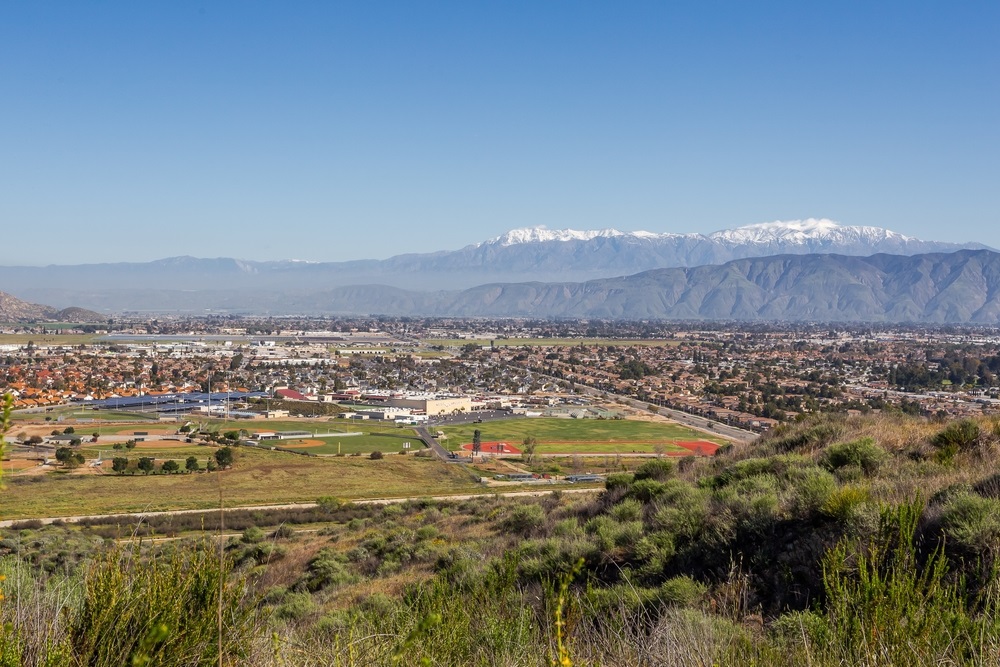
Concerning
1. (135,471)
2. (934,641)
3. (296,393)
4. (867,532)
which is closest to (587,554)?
(867,532)

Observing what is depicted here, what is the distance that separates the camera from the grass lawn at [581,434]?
36.6 meters

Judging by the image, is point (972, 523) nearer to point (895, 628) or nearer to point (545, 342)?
point (895, 628)

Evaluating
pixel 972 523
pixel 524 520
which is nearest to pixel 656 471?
pixel 524 520

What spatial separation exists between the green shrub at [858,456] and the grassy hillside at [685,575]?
19mm

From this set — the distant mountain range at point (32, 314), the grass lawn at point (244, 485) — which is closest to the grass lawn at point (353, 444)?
the grass lawn at point (244, 485)

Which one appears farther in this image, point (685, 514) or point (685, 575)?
point (685, 514)

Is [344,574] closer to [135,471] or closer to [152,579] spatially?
[152,579]

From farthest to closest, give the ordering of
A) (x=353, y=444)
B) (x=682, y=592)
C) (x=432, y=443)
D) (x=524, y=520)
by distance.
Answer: (x=432, y=443), (x=353, y=444), (x=524, y=520), (x=682, y=592)

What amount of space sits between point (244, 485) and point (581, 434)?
19.6 metres

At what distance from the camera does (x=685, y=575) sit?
5754 millimetres

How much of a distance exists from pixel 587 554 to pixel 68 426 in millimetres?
38746

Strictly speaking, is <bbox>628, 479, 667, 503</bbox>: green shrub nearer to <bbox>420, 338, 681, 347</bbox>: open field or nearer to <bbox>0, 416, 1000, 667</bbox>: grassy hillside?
<bbox>0, 416, 1000, 667</bbox>: grassy hillside

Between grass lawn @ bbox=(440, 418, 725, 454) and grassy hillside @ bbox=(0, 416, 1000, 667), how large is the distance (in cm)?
2403

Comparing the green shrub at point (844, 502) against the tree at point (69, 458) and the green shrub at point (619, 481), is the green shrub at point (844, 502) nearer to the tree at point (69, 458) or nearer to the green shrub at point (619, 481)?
the green shrub at point (619, 481)
